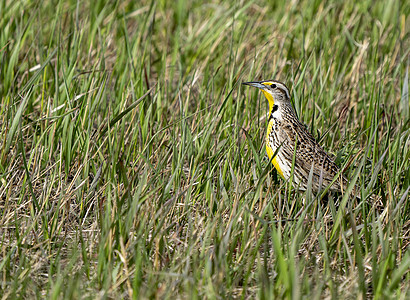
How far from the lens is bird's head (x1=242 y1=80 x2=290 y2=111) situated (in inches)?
161

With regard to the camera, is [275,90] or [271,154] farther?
[275,90]

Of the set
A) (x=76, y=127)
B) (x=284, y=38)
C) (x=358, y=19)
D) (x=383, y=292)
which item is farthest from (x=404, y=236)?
(x=358, y=19)

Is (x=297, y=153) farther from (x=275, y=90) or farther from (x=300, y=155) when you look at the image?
(x=275, y=90)

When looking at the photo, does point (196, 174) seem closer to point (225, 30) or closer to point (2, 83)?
point (2, 83)

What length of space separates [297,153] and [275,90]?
1.47ft

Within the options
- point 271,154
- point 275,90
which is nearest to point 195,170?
point 271,154

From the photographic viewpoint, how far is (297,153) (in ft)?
12.6

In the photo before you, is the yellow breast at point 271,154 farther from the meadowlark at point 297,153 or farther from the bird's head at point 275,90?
the bird's head at point 275,90

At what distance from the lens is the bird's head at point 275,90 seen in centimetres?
409

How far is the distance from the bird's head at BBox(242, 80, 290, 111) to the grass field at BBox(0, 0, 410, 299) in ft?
0.25

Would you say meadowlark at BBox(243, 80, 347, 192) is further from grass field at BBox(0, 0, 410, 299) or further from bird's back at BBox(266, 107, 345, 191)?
grass field at BBox(0, 0, 410, 299)

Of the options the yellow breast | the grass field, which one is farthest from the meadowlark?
the grass field

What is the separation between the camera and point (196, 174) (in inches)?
142

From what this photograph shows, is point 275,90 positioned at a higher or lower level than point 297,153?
higher
